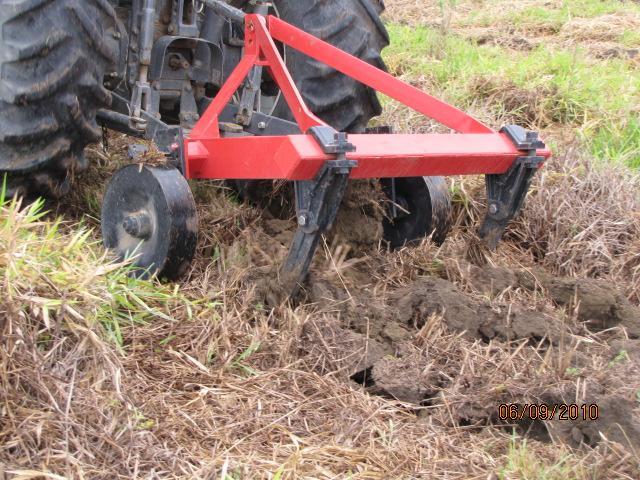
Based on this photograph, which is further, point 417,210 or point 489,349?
→ point 417,210

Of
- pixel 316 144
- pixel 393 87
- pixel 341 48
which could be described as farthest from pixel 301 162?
pixel 341 48

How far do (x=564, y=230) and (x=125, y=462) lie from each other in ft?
7.60

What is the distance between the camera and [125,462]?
86.0 inches

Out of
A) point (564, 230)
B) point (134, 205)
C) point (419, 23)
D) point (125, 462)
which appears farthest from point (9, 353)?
point (419, 23)

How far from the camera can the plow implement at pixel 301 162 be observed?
296 cm

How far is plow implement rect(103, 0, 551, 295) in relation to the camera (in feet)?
9.72

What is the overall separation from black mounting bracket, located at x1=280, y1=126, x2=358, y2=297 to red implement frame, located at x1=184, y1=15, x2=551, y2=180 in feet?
0.10

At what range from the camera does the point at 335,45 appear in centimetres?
371

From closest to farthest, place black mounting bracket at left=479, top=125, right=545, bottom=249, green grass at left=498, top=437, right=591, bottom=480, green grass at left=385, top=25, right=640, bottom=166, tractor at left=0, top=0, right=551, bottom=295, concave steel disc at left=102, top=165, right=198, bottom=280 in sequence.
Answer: green grass at left=498, top=437, right=591, bottom=480, tractor at left=0, top=0, right=551, bottom=295, concave steel disc at left=102, top=165, right=198, bottom=280, black mounting bracket at left=479, top=125, right=545, bottom=249, green grass at left=385, top=25, right=640, bottom=166

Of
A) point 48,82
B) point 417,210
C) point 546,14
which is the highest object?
point 48,82

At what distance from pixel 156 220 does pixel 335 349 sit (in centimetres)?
79
